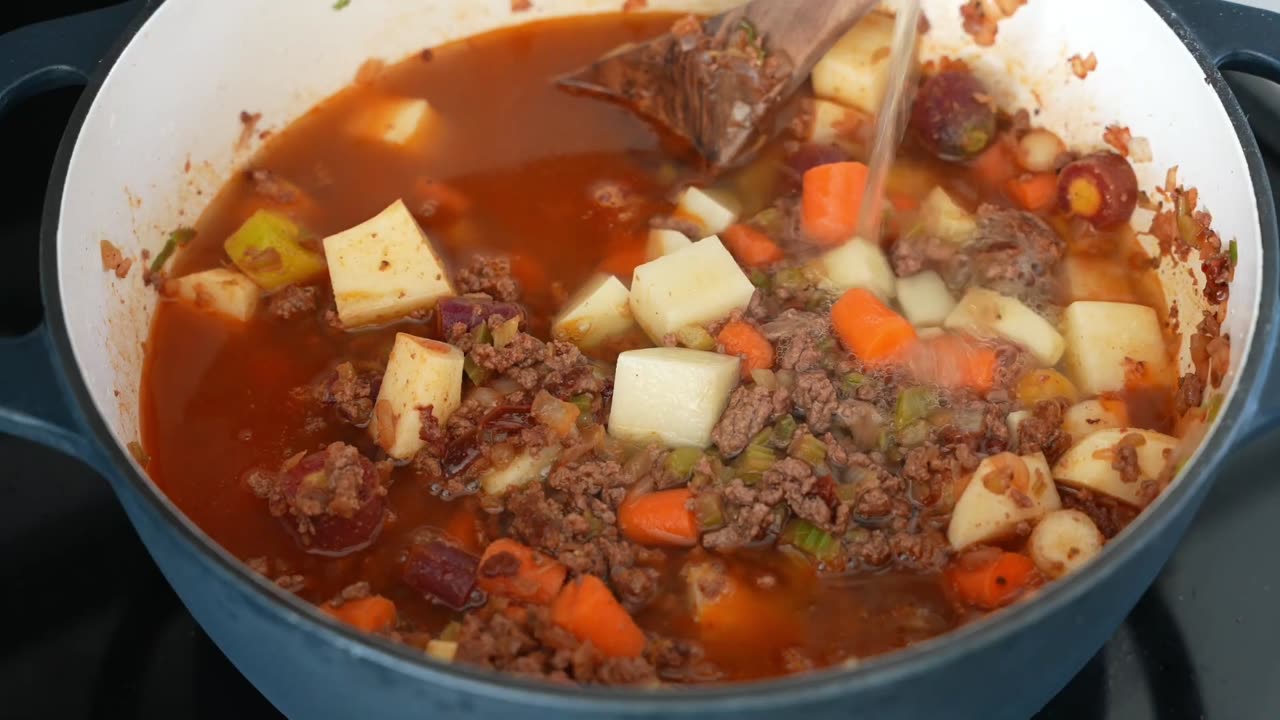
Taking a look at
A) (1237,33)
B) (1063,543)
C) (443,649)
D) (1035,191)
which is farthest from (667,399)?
(1237,33)

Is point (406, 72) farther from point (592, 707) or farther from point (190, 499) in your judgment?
point (592, 707)

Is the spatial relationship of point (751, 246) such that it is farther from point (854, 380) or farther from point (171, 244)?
point (171, 244)

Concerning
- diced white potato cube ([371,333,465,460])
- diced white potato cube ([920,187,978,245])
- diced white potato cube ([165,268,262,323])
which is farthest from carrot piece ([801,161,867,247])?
diced white potato cube ([165,268,262,323])

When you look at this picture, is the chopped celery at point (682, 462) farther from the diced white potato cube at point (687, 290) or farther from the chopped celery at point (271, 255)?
the chopped celery at point (271, 255)

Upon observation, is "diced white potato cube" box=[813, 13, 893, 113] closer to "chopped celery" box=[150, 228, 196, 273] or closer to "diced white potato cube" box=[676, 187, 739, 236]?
"diced white potato cube" box=[676, 187, 739, 236]

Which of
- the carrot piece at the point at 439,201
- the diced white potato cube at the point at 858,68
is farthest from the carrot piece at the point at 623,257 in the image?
the diced white potato cube at the point at 858,68

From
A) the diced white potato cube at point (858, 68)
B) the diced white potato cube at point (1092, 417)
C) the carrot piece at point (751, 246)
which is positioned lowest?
the carrot piece at point (751, 246)
